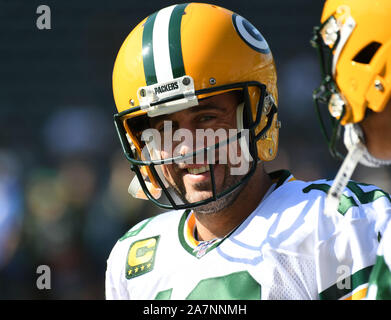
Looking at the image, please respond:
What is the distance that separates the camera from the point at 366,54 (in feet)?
4.78

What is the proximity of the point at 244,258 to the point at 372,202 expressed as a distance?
42 centimetres

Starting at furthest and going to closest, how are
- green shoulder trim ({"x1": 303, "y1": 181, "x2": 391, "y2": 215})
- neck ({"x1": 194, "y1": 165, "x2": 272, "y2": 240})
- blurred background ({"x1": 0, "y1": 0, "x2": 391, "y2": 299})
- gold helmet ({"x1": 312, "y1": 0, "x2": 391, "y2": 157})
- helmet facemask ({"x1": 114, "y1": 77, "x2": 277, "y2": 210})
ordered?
blurred background ({"x1": 0, "y1": 0, "x2": 391, "y2": 299}) → neck ({"x1": 194, "y1": 165, "x2": 272, "y2": 240}) → helmet facemask ({"x1": 114, "y1": 77, "x2": 277, "y2": 210}) → green shoulder trim ({"x1": 303, "y1": 181, "x2": 391, "y2": 215}) → gold helmet ({"x1": 312, "y1": 0, "x2": 391, "y2": 157})

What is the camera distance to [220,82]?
75.6 inches

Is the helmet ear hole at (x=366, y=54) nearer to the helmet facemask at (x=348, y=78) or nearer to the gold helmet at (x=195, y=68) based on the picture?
the helmet facemask at (x=348, y=78)

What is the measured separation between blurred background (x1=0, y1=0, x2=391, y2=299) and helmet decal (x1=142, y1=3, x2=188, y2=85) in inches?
110

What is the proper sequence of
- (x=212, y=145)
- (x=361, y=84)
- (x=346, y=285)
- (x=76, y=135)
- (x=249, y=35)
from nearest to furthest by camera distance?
1. (x=361, y=84)
2. (x=346, y=285)
3. (x=212, y=145)
4. (x=249, y=35)
5. (x=76, y=135)

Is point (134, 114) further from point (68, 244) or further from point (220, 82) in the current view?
point (68, 244)

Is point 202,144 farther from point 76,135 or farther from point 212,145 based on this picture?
point 76,135

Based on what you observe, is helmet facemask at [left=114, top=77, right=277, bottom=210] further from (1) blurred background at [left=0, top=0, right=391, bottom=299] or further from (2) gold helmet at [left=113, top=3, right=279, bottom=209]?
(1) blurred background at [left=0, top=0, right=391, bottom=299]

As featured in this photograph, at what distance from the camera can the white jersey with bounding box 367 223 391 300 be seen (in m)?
1.48

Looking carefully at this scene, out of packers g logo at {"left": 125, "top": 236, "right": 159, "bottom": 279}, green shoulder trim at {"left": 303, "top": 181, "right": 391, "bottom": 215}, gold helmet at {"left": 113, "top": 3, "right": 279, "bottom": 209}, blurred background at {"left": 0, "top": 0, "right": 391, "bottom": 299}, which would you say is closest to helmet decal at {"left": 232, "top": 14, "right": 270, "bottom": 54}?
gold helmet at {"left": 113, "top": 3, "right": 279, "bottom": 209}

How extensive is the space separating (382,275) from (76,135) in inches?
171

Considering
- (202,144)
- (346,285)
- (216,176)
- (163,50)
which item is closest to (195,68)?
(163,50)
